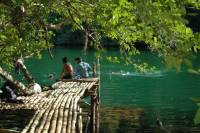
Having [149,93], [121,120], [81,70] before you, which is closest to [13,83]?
[81,70]

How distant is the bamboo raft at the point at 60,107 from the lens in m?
11.6

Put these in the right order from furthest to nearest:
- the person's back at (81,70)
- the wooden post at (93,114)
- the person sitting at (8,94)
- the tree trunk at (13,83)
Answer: the person's back at (81,70) < the wooden post at (93,114) < the tree trunk at (13,83) < the person sitting at (8,94)

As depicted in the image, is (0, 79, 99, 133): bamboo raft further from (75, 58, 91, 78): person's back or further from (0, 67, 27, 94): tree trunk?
(75, 58, 91, 78): person's back

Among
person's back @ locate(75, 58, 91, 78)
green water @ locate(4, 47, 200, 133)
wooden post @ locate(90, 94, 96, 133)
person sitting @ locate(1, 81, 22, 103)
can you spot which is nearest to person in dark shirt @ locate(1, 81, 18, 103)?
person sitting @ locate(1, 81, 22, 103)

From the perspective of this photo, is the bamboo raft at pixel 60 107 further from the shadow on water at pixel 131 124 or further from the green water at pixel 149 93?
the green water at pixel 149 93

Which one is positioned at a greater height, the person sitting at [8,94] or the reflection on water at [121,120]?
the person sitting at [8,94]

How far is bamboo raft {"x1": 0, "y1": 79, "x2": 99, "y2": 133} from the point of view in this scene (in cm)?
1159

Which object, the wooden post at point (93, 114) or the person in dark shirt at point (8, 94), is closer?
the person in dark shirt at point (8, 94)

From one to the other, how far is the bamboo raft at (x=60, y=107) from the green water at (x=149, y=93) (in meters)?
4.12

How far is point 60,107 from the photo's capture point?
15398mm

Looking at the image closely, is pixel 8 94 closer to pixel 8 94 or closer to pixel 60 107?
pixel 8 94

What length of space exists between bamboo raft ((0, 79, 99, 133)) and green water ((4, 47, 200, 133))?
4.12 metres

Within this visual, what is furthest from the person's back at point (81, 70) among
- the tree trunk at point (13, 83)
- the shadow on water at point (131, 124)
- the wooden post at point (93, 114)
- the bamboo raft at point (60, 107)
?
the tree trunk at point (13, 83)

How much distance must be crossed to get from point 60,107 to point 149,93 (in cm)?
2888
